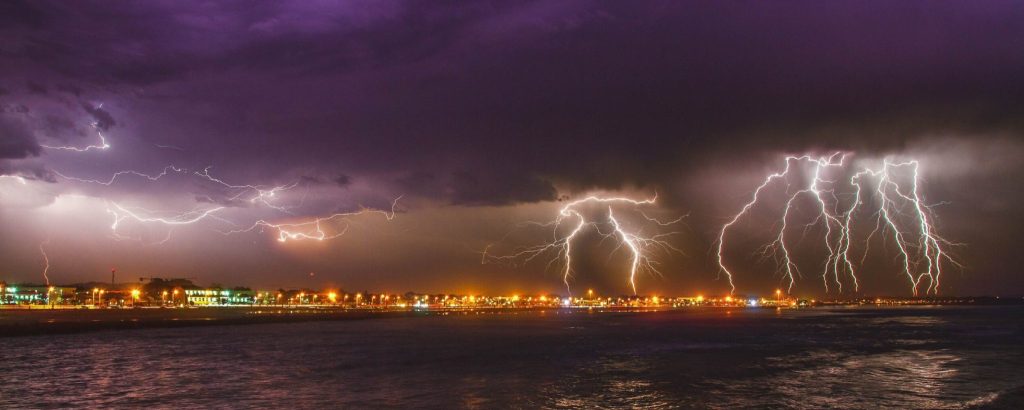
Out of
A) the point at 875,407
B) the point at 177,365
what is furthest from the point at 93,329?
the point at 875,407

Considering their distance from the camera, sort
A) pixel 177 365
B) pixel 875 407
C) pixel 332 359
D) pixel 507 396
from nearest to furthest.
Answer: pixel 875 407 < pixel 507 396 < pixel 177 365 < pixel 332 359

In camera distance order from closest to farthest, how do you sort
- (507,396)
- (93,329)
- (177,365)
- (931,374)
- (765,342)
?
(507,396) → (931,374) → (177,365) → (765,342) → (93,329)

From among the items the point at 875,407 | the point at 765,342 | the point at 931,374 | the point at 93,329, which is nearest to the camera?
the point at 875,407

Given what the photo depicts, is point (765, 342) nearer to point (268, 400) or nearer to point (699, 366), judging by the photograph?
point (699, 366)

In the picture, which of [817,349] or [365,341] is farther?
[365,341]

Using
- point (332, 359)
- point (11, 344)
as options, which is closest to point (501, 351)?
point (332, 359)

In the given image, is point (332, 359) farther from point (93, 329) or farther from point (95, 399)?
point (93, 329)
